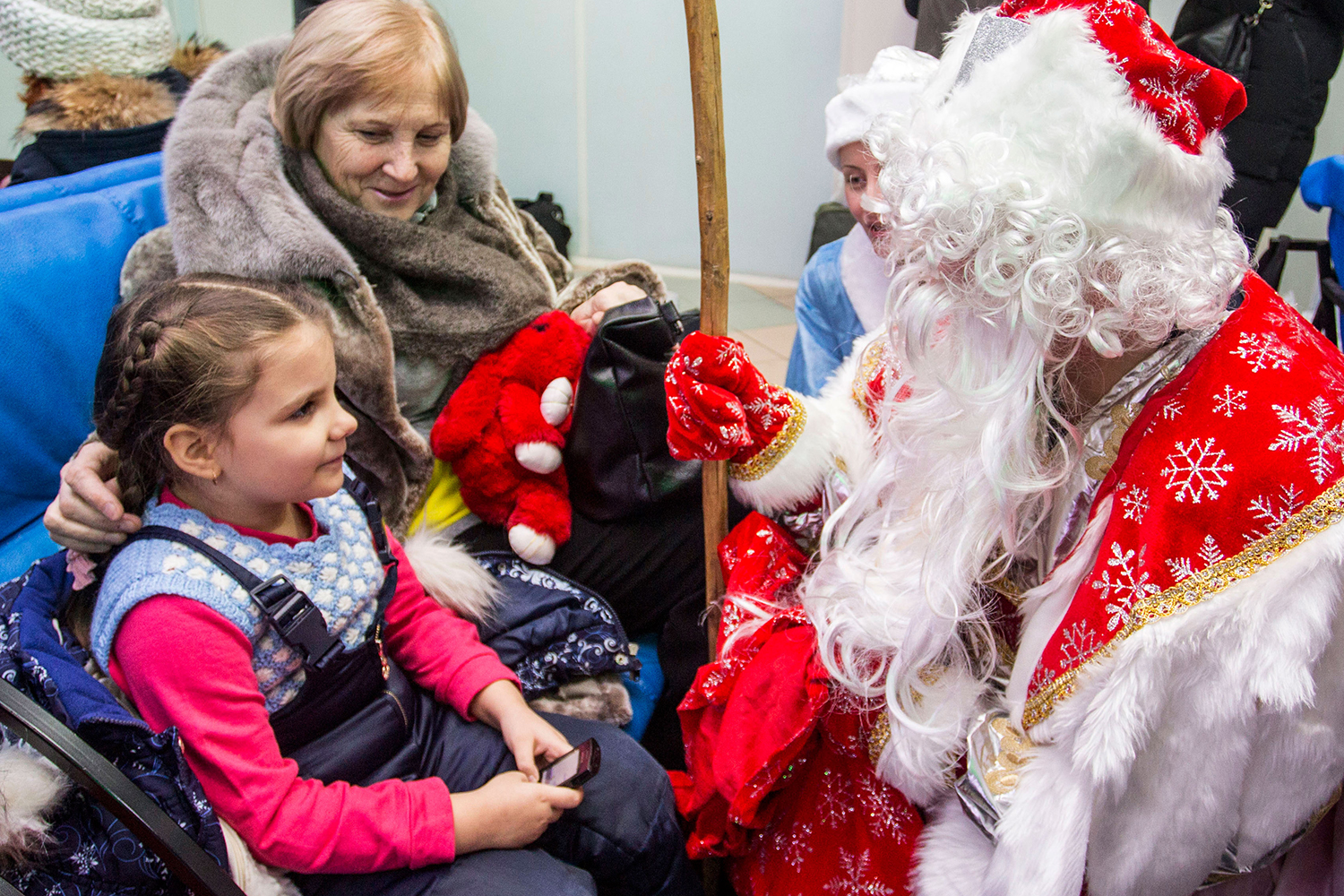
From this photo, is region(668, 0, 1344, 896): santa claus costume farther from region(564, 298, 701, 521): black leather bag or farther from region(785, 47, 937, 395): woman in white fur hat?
region(564, 298, 701, 521): black leather bag

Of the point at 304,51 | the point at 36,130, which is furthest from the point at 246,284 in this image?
the point at 36,130

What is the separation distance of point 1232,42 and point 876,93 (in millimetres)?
1295

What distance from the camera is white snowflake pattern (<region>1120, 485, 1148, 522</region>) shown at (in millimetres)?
781

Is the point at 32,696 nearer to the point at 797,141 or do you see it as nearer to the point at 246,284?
the point at 246,284

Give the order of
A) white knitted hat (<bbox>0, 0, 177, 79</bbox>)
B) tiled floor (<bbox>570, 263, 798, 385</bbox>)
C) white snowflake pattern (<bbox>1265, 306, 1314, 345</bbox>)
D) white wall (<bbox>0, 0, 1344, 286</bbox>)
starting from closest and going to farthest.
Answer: white snowflake pattern (<bbox>1265, 306, 1314, 345</bbox>) < white knitted hat (<bbox>0, 0, 177, 79</bbox>) < tiled floor (<bbox>570, 263, 798, 385</bbox>) < white wall (<bbox>0, 0, 1344, 286</bbox>)

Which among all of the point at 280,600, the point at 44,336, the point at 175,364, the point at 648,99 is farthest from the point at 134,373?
the point at 648,99

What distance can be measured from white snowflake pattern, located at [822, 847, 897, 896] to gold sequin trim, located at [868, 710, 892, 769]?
0.13 metres

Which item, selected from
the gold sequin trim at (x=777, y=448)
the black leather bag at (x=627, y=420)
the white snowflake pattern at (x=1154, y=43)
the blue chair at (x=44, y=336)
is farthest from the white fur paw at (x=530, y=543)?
the white snowflake pattern at (x=1154, y=43)

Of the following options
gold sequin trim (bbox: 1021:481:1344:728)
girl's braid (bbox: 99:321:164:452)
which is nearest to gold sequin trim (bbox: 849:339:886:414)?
gold sequin trim (bbox: 1021:481:1344:728)

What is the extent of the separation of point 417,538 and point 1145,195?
108 centimetres

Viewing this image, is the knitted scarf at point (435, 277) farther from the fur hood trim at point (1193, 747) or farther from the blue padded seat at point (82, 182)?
the fur hood trim at point (1193, 747)

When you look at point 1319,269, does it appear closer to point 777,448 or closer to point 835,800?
point 777,448

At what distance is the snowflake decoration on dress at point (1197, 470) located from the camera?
75cm

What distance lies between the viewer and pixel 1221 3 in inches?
83.0
